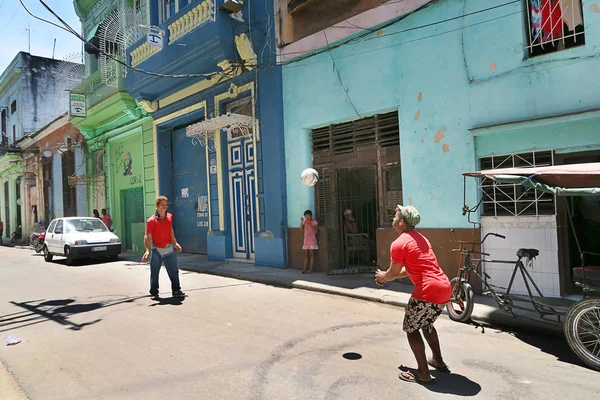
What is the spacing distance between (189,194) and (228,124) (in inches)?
167

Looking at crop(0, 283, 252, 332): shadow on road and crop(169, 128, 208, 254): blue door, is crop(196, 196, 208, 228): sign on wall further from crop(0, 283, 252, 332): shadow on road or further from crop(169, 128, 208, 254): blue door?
crop(0, 283, 252, 332): shadow on road

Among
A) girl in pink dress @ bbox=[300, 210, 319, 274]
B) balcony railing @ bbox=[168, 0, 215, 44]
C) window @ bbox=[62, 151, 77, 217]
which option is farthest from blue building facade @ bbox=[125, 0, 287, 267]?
window @ bbox=[62, 151, 77, 217]

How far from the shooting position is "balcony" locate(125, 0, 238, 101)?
35.7ft

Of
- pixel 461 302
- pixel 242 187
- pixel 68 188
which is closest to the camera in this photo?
pixel 461 302

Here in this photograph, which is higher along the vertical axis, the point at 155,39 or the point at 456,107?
the point at 155,39

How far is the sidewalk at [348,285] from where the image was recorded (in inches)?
221

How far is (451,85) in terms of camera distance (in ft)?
24.5

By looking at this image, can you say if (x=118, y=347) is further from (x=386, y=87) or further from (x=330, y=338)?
(x=386, y=87)

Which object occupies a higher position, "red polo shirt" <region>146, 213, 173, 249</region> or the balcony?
the balcony

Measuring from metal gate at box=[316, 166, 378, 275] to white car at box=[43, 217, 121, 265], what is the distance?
305 inches

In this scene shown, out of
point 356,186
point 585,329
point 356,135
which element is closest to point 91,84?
point 356,135

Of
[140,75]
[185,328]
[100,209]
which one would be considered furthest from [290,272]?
[100,209]

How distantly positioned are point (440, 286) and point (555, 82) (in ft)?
14.6

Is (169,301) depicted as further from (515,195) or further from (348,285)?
(515,195)
